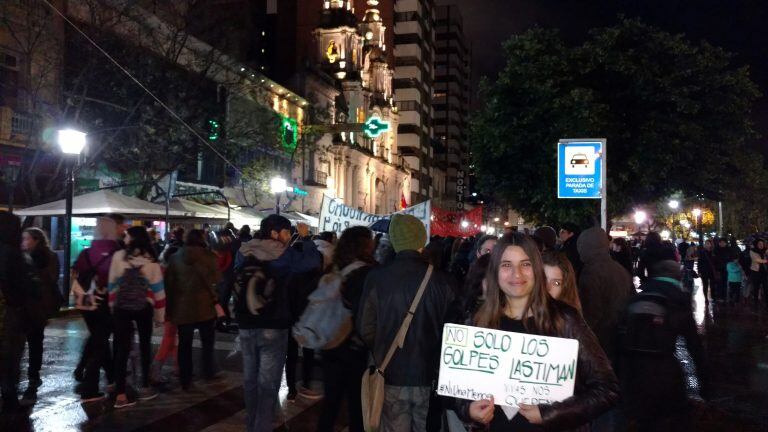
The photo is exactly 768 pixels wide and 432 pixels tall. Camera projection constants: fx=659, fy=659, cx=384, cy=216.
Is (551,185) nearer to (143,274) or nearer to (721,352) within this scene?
(721,352)

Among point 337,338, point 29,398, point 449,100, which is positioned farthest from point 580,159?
point 449,100

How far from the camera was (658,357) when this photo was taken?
4102mm

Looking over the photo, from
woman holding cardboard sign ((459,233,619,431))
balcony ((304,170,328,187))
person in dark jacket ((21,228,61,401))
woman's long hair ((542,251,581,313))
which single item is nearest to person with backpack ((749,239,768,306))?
woman's long hair ((542,251,581,313))

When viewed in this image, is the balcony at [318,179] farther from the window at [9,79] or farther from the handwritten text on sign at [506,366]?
the handwritten text on sign at [506,366]

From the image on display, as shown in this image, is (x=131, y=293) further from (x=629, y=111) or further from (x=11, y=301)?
(x=629, y=111)

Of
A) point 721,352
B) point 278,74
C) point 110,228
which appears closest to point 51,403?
point 110,228

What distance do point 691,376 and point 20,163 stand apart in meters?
18.6

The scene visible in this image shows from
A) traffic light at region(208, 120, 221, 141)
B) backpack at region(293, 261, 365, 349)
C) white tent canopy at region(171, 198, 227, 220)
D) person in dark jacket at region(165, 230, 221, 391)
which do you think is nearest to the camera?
backpack at region(293, 261, 365, 349)

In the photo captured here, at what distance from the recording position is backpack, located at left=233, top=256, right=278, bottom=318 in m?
5.38

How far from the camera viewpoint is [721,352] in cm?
1070

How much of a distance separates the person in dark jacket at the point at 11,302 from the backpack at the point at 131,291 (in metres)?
0.83

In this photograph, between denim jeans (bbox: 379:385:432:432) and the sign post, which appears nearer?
denim jeans (bbox: 379:385:432:432)

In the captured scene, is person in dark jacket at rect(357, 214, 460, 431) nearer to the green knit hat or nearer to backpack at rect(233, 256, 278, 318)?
the green knit hat

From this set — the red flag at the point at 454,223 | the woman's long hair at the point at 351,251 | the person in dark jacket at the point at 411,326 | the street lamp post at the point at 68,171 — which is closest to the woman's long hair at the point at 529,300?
the person in dark jacket at the point at 411,326
